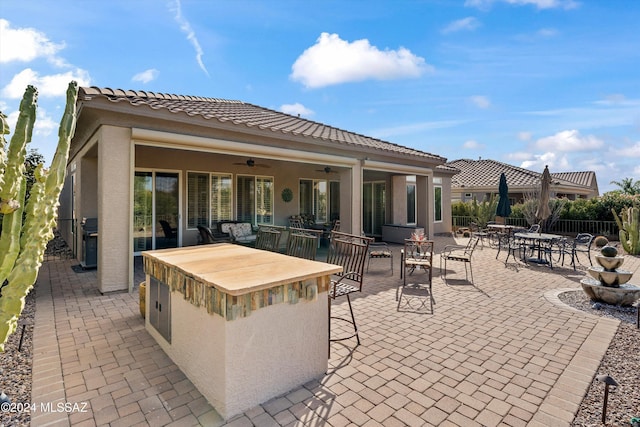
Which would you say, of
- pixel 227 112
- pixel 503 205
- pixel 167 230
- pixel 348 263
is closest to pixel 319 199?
pixel 227 112

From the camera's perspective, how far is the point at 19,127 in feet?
8.89

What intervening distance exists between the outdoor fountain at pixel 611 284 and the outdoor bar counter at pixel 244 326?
516 cm

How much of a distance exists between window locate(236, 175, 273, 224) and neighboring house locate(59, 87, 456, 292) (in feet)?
0.12

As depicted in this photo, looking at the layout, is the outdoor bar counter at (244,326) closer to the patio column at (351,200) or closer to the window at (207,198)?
the patio column at (351,200)

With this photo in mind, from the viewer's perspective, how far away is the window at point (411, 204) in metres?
14.0

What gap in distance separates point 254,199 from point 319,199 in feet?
10.4

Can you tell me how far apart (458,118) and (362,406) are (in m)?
18.2

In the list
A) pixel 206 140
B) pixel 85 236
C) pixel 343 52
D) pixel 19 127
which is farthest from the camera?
pixel 343 52

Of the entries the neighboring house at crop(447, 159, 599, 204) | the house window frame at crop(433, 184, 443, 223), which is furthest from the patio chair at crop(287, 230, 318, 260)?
the neighboring house at crop(447, 159, 599, 204)

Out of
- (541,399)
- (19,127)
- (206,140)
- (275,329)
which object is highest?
(206,140)

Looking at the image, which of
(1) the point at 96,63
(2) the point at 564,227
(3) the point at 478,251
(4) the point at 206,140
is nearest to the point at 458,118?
(2) the point at 564,227

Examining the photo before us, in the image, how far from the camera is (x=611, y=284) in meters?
5.22

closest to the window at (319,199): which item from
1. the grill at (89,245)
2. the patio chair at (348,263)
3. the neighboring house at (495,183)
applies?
the grill at (89,245)

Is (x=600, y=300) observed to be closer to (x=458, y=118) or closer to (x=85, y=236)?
(x=85, y=236)
